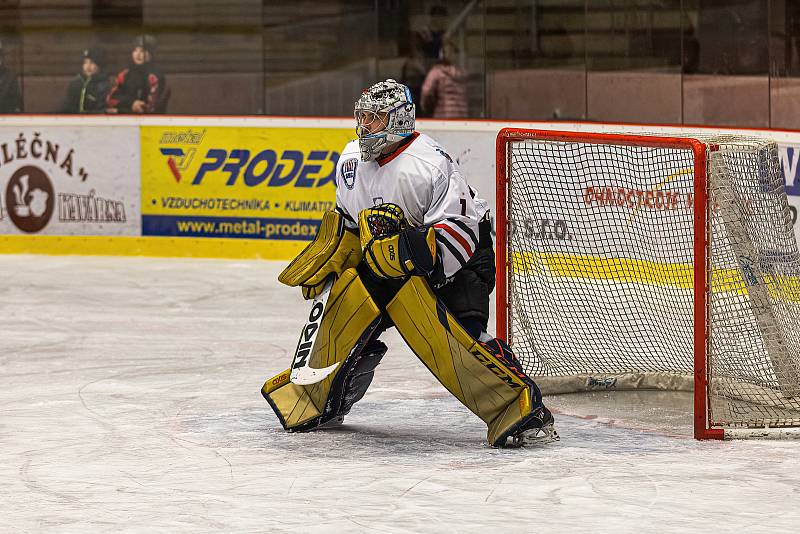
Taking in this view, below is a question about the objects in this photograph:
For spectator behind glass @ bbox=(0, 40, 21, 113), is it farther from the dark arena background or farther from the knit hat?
the knit hat

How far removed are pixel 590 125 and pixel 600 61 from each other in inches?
24.3

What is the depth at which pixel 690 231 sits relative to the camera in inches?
301

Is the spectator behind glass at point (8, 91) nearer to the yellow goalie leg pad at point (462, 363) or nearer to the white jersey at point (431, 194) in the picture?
the white jersey at point (431, 194)

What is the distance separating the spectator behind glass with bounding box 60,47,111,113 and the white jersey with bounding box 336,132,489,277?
6.32m

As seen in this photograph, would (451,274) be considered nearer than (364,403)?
Yes

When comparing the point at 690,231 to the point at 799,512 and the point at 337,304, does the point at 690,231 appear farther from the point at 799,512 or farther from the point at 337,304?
the point at 799,512

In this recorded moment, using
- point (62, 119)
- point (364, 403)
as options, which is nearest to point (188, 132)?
point (62, 119)

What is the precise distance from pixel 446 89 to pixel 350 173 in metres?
5.62

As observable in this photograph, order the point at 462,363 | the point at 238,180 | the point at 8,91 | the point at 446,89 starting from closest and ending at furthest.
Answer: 1. the point at 462,363
2. the point at 238,180
3. the point at 446,89
4. the point at 8,91

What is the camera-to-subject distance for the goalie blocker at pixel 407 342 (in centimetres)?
529

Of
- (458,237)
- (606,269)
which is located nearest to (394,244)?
(458,237)

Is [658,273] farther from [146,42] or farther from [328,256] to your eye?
[146,42]

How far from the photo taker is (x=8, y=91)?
1155 cm

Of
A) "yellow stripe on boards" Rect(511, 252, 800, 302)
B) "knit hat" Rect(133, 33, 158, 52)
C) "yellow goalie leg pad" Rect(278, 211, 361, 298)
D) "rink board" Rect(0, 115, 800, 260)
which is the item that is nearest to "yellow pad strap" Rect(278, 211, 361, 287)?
"yellow goalie leg pad" Rect(278, 211, 361, 298)
